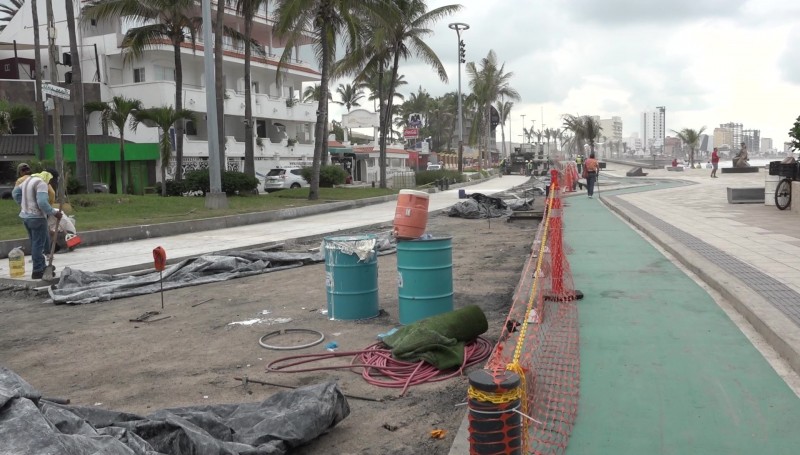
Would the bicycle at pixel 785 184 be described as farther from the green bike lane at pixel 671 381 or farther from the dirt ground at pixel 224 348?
the green bike lane at pixel 671 381

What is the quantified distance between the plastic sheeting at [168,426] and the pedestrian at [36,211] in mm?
7254

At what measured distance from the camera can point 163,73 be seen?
41.8 meters

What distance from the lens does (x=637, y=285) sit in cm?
846

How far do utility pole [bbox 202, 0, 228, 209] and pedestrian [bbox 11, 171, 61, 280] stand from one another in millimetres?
11835

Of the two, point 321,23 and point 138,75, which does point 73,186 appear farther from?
point 138,75

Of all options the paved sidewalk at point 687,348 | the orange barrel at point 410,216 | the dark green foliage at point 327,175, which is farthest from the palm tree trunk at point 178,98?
the paved sidewalk at point 687,348

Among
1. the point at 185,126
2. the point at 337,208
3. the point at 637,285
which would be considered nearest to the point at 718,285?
the point at 637,285

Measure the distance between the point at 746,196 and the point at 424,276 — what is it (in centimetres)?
1714

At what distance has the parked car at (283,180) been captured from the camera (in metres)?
38.8

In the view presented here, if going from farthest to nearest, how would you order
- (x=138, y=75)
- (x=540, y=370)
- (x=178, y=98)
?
(x=138, y=75) < (x=178, y=98) < (x=540, y=370)

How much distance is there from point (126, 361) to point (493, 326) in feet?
11.8

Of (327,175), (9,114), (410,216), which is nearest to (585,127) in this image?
(327,175)

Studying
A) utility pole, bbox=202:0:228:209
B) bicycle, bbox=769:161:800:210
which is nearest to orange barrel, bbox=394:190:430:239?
bicycle, bbox=769:161:800:210

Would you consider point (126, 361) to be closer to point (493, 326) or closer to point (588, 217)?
point (493, 326)
